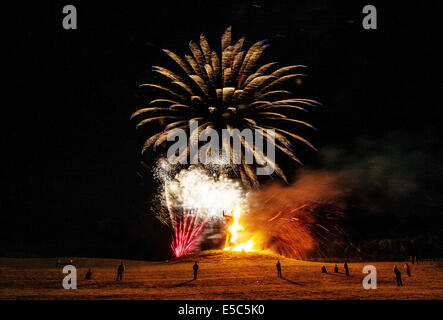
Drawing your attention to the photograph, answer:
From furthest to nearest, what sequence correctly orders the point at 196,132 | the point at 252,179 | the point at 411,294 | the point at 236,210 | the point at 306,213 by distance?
the point at 236,210 < the point at 306,213 < the point at 252,179 < the point at 196,132 < the point at 411,294

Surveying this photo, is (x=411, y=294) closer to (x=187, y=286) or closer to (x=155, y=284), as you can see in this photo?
(x=187, y=286)

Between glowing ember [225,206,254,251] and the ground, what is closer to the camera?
the ground

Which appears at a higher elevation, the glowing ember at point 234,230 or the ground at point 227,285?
the glowing ember at point 234,230

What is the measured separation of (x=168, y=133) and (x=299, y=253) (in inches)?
869

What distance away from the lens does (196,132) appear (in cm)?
3375

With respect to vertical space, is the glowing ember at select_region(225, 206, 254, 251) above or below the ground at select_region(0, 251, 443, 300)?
above

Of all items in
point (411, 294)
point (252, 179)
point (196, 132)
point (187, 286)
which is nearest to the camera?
point (411, 294)

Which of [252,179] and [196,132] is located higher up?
[196,132]

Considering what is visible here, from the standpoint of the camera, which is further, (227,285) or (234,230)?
(234,230)

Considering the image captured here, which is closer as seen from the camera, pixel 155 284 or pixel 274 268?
pixel 155 284

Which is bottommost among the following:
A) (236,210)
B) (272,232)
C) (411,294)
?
(411,294)

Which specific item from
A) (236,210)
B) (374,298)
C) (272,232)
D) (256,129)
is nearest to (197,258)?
(236,210)

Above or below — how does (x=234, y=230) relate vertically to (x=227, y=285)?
above

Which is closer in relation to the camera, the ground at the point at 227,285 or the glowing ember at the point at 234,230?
the ground at the point at 227,285
